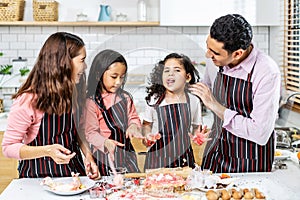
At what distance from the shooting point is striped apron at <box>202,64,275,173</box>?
2154mm

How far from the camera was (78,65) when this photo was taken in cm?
209

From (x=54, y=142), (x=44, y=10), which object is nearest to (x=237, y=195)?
(x=54, y=142)

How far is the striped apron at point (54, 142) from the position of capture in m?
2.12

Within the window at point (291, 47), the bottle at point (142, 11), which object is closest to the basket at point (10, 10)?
the bottle at point (142, 11)

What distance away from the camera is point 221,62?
6.93ft

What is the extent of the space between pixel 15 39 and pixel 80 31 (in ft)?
1.62

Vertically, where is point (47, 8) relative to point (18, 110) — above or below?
above

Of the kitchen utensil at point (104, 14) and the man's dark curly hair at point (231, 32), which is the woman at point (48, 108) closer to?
the man's dark curly hair at point (231, 32)

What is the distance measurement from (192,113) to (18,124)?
0.68 metres

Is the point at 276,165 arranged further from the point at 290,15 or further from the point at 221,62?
the point at 290,15

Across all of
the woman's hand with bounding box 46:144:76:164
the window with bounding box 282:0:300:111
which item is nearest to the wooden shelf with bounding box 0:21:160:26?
the window with bounding box 282:0:300:111

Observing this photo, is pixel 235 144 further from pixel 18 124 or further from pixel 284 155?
pixel 18 124

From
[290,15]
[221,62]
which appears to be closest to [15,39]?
[290,15]

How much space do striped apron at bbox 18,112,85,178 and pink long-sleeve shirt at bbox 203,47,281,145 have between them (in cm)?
64
